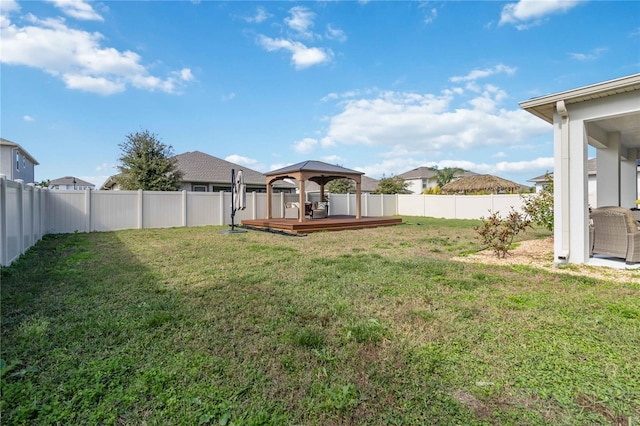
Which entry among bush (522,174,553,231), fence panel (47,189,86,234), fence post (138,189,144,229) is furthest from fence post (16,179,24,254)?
bush (522,174,553,231)

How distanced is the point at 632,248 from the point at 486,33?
28.4ft

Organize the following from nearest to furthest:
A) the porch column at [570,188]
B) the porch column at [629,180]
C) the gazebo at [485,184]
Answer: the porch column at [570,188], the porch column at [629,180], the gazebo at [485,184]

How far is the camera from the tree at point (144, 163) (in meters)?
17.2

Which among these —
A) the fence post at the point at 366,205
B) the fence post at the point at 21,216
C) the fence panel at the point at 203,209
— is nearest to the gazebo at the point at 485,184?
the fence post at the point at 366,205

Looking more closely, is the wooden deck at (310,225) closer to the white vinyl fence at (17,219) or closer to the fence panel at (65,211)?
the fence panel at (65,211)

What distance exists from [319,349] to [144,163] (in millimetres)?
17963

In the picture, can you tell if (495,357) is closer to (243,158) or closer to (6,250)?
(6,250)

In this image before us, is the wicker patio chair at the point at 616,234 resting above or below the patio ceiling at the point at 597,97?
below

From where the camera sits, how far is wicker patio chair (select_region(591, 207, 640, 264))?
5.35 metres

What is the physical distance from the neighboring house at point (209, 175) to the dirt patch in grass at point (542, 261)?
15729 mm

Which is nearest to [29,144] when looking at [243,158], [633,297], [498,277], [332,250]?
[243,158]

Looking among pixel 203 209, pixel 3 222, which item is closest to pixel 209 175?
pixel 203 209

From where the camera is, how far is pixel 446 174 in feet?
109

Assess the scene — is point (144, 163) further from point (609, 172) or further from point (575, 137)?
point (609, 172)
